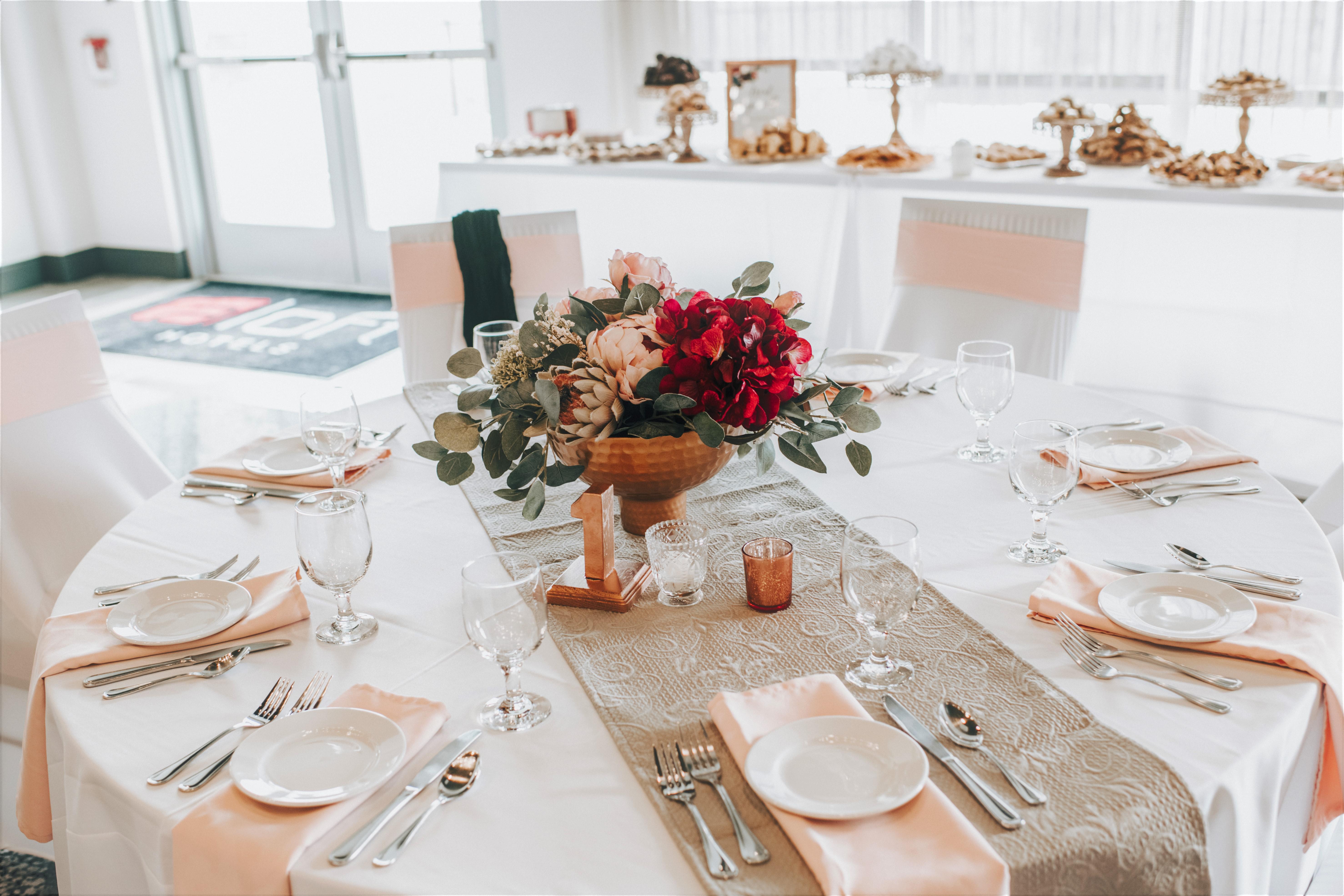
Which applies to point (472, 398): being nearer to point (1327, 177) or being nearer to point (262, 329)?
point (1327, 177)

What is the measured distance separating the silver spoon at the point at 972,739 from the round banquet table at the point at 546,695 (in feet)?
0.41

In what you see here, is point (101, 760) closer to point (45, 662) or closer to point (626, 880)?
point (45, 662)

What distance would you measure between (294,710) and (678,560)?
1.39 ft

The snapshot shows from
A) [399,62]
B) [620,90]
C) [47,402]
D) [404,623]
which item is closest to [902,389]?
A: [404,623]

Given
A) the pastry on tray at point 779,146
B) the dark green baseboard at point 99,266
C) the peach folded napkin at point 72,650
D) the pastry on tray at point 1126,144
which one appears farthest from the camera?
the dark green baseboard at point 99,266

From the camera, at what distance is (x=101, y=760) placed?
94cm

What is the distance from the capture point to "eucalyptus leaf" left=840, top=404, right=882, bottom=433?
48.3 inches

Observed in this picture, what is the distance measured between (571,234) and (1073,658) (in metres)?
1.82

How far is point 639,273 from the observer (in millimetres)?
1316

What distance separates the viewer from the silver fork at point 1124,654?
0.99 meters

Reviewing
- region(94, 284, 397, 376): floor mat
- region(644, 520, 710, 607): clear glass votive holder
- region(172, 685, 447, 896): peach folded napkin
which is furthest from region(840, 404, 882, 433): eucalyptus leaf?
region(94, 284, 397, 376): floor mat

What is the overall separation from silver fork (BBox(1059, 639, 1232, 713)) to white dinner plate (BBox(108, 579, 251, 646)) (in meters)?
0.88

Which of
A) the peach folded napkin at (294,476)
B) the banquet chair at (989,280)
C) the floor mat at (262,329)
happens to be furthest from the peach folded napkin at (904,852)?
the floor mat at (262,329)

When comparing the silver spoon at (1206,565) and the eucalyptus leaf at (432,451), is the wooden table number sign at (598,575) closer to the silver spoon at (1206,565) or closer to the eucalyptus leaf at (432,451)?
the eucalyptus leaf at (432,451)
